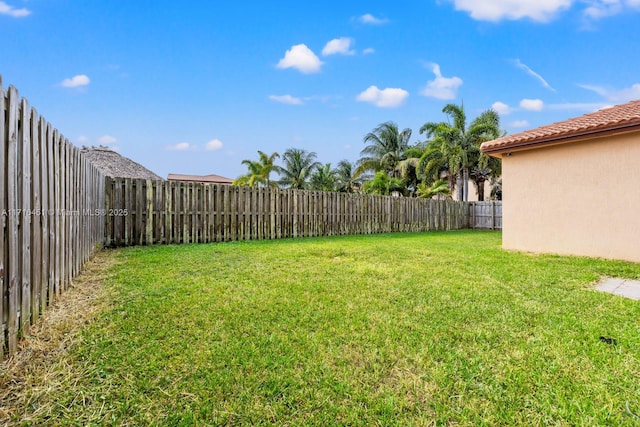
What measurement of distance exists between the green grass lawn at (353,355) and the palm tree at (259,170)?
60.5ft

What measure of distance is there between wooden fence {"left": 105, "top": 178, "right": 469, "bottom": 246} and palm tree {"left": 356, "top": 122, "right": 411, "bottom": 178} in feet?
54.4

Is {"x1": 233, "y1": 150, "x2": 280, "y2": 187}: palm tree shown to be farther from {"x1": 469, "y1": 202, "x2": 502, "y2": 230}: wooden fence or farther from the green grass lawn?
the green grass lawn

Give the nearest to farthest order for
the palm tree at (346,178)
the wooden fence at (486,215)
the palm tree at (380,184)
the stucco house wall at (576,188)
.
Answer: the stucco house wall at (576,188), the wooden fence at (486,215), the palm tree at (380,184), the palm tree at (346,178)

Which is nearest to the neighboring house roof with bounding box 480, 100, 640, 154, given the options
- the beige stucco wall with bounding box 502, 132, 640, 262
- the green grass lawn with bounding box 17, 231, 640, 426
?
the beige stucco wall with bounding box 502, 132, 640, 262

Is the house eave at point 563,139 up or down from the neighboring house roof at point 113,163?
down

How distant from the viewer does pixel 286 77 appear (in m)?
14.3

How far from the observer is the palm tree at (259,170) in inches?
853

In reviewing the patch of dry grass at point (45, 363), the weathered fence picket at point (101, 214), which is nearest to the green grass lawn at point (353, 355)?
the patch of dry grass at point (45, 363)

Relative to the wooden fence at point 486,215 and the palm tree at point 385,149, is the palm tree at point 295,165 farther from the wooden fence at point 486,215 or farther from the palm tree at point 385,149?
the wooden fence at point 486,215

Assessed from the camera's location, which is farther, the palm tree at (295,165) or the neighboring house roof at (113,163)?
the palm tree at (295,165)

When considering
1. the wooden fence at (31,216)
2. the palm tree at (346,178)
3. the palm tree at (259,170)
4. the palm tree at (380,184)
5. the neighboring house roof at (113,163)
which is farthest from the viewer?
the palm tree at (346,178)

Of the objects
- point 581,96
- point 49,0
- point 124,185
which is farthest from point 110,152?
point 581,96

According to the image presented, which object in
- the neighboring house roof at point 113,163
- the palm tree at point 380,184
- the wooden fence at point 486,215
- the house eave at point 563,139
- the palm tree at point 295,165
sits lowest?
the wooden fence at point 486,215

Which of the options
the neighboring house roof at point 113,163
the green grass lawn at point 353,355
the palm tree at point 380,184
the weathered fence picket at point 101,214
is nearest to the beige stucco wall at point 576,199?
the green grass lawn at point 353,355
